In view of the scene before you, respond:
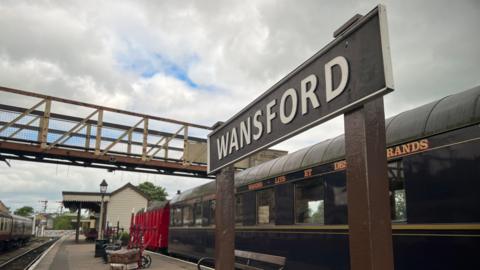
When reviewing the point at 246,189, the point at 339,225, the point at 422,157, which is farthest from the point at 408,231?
the point at 246,189

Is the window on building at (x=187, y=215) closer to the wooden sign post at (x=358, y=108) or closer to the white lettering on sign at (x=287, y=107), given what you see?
the white lettering on sign at (x=287, y=107)

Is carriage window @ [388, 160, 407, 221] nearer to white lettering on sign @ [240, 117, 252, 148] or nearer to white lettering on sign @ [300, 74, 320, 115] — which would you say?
white lettering on sign @ [240, 117, 252, 148]

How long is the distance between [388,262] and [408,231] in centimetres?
377

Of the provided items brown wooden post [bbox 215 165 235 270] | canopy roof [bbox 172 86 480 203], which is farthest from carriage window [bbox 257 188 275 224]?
brown wooden post [bbox 215 165 235 270]

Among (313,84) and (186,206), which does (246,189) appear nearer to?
(186,206)

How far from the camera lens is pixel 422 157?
16.6 ft

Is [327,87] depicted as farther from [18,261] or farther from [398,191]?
[18,261]

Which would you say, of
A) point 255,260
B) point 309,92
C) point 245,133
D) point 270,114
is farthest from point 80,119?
point 309,92

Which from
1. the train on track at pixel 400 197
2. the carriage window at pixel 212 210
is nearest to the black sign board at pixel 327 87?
the train on track at pixel 400 197

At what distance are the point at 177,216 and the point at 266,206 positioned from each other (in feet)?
29.2

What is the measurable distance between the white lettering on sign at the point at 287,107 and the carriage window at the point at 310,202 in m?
4.24

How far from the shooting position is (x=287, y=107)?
2.27 m

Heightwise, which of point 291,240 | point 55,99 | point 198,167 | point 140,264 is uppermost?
point 55,99

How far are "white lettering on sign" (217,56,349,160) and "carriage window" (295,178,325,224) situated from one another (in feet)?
13.9
